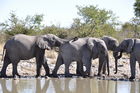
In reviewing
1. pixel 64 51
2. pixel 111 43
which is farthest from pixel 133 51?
pixel 111 43

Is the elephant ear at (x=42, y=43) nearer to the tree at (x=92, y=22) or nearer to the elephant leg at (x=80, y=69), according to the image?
the elephant leg at (x=80, y=69)

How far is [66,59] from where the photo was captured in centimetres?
1880

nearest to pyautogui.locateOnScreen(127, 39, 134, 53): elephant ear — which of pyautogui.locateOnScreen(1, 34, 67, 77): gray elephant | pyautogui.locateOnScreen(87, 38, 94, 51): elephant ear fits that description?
pyautogui.locateOnScreen(87, 38, 94, 51): elephant ear

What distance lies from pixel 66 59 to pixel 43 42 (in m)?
1.19

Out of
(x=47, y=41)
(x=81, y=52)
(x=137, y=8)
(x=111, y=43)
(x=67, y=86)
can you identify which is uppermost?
(x=137, y=8)

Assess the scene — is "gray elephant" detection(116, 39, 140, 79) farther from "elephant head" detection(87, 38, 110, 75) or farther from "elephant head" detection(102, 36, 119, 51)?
"elephant head" detection(102, 36, 119, 51)

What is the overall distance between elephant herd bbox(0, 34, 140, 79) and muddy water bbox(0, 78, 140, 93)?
3.86ft

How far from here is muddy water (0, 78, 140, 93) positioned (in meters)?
14.4

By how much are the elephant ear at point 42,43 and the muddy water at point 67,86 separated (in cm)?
159

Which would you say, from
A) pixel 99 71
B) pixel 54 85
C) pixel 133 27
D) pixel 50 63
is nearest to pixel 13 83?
pixel 54 85

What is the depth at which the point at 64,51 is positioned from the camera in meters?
18.8

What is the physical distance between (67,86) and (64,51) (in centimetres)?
354

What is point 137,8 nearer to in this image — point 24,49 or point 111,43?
point 111,43

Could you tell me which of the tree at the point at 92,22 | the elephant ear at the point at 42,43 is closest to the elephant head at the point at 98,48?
the elephant ear at the point at 42,43
